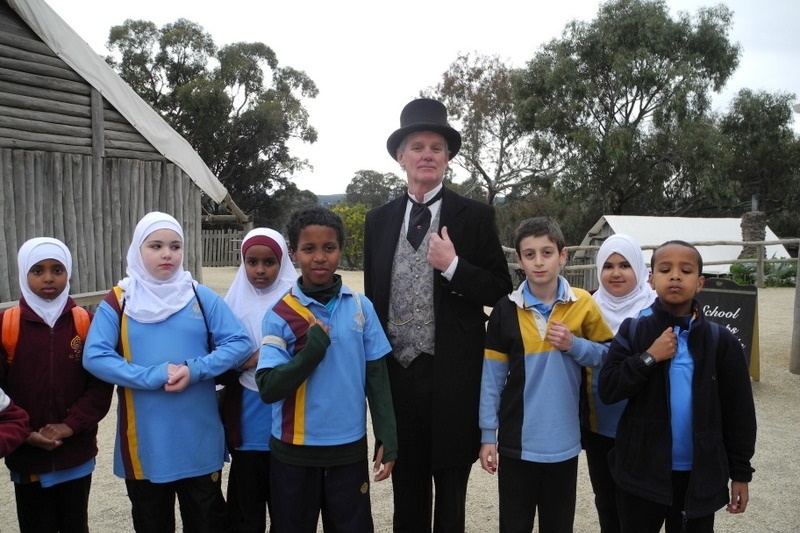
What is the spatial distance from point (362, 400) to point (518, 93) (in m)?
24.6

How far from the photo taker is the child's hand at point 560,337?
235 cm

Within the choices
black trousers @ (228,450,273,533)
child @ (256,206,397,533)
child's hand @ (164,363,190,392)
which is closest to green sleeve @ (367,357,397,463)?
child @ (256,206,397,533)

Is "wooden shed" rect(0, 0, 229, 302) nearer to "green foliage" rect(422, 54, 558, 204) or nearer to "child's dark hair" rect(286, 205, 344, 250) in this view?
"child's dark hair" rect(286, 205, 344, 250)

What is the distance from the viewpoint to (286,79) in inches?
1180

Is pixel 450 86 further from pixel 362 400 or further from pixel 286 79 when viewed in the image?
pixel 362 400

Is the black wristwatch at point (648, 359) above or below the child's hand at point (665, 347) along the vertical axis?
below

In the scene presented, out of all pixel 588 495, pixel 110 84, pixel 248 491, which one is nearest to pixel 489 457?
pixel 248 491

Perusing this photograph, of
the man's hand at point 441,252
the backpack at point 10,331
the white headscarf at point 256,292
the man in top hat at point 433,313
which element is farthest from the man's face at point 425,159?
the backpack at point 10,331

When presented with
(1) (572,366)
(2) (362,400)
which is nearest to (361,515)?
(2) (362,400)

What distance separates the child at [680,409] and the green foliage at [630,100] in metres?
22.6

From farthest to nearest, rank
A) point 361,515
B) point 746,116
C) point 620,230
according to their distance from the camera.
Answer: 1. point 746,116
2. point 620,230
3. point 361,515

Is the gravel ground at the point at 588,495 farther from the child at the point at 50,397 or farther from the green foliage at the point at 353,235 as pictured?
the green foliage at the point at 353,235

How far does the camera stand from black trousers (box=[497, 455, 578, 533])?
8.04 ft

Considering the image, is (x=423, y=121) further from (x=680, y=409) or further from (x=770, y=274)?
(x=770, y=274)
